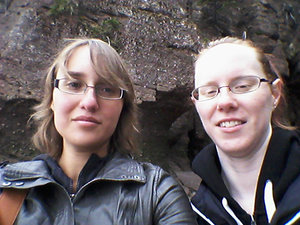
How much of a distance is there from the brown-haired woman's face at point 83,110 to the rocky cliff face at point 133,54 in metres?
2.07

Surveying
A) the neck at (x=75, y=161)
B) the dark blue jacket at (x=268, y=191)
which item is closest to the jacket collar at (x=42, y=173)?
the neck at (x=75, y=161)

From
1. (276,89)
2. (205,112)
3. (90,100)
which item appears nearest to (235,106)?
(205,112)

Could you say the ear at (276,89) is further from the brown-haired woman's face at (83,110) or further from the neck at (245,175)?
the brown-haired woman's face at (83,110)

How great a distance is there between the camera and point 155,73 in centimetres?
467

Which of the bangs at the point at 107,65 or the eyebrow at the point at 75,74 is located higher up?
the bangs at the point at 107,65

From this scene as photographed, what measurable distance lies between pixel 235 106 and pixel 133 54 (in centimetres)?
300

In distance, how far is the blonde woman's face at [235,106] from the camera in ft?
6.57

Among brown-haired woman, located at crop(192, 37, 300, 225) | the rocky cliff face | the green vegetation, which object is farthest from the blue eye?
the green vegetation

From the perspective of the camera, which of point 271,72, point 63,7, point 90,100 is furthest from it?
point 63,7

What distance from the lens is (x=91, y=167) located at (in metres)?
2.07

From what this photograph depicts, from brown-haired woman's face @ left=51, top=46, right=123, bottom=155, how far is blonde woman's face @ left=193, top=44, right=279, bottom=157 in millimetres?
625

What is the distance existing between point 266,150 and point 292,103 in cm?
575

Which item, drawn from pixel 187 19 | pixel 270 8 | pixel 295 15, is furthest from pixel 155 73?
pixel 295 15

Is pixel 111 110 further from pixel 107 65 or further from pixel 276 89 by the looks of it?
pixel 276 89
